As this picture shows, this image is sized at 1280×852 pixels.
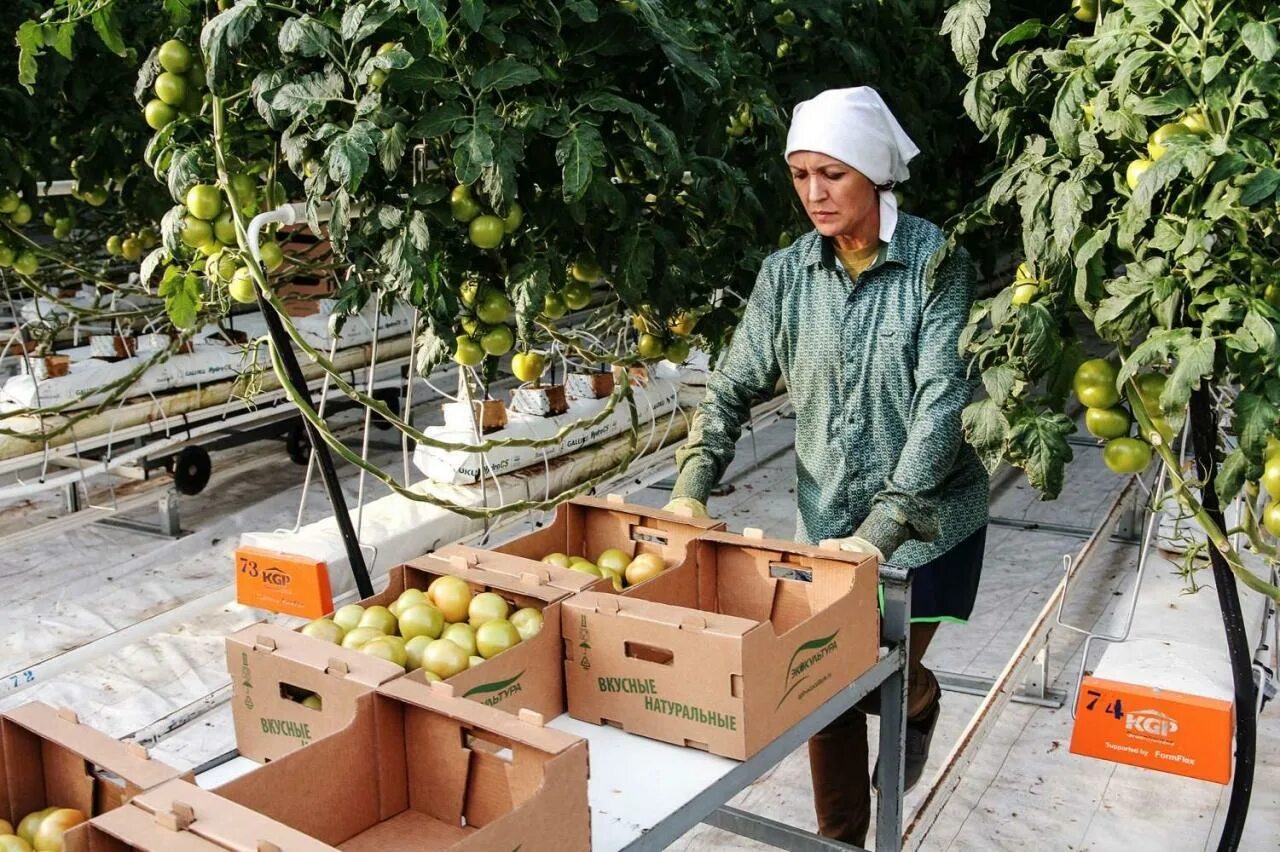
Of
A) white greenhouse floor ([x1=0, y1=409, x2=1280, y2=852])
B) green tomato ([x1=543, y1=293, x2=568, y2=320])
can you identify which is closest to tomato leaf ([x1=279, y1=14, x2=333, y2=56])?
green tomato ([x1=543, y1=293, x2=568, y2=320])

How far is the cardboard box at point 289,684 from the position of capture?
129 centimetres

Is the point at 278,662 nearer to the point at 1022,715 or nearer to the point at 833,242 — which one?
the point at 833,242

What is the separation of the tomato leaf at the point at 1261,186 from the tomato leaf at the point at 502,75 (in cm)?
92

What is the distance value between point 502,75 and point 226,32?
398mm

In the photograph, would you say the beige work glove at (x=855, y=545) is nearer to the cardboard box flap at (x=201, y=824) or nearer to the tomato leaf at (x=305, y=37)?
the cardboard box flap at (x=201, y=824)

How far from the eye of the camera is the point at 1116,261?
1671 mm

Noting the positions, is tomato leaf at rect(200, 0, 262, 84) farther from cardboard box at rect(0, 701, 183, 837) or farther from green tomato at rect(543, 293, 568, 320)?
cardboard box at rect(0, 701, 183, 837)

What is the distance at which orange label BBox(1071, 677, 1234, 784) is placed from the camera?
1761 mm

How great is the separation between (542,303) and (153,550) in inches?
102

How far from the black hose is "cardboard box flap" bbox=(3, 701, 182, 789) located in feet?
3.94

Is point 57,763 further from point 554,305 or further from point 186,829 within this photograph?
point 554,305

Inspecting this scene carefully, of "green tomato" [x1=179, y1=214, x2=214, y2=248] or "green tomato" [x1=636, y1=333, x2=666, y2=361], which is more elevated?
"green tomato" [x1=179, y1=214, x2=214, y2=248]

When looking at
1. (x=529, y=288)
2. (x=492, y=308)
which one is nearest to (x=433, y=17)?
(x=529, y=288)

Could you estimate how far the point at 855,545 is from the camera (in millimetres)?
1715
